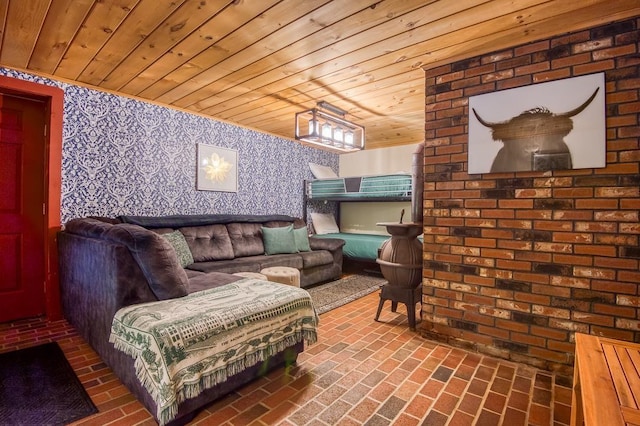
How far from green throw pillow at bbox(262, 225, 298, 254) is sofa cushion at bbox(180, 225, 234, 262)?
0.56 metres

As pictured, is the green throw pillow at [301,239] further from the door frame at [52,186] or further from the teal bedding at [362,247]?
the door frame at [52,186]

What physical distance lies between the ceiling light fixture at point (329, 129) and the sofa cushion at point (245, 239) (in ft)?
4.93

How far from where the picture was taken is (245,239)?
4180mm

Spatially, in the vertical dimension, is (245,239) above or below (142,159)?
below

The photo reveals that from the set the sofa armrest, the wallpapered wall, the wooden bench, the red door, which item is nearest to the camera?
the wooden bench

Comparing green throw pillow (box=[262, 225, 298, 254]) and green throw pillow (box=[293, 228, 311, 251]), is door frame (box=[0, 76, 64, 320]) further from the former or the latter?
green throw pillow (box=[293, 228, 311, 251])

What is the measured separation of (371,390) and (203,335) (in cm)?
107

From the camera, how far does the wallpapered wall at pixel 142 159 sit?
3082 millimetres

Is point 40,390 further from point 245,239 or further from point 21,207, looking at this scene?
point 245,239

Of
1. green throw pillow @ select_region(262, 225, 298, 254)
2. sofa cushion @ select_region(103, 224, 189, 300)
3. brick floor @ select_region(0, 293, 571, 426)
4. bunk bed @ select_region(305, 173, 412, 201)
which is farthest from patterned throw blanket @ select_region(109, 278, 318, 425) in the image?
bunk bed @ select_region(305, 173, 412, 201)

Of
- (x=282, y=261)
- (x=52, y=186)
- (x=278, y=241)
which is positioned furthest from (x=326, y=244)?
(x=52, y=186)

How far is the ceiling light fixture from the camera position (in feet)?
11.5

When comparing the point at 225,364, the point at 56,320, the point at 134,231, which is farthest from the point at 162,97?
the point at 225,364

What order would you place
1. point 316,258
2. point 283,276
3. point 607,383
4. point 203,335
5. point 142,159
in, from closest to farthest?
point 607,383, point 203,335, point 283,276, point 142,159, point 316,258
